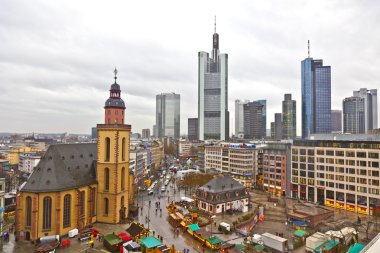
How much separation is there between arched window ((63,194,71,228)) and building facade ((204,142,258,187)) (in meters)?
69.7

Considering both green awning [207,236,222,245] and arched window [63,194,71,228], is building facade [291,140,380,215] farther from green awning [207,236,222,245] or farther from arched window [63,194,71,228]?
arched window [63,194,71,228]

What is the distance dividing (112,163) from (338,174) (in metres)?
60.8

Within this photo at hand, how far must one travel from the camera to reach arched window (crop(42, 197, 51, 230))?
46281mm

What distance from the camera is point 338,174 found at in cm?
7512

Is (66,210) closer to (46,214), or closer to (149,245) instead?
(46,214)

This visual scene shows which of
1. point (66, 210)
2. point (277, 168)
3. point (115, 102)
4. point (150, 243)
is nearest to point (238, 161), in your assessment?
point (277, 168)

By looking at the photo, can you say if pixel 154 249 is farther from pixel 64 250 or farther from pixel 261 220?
pixel 261 220

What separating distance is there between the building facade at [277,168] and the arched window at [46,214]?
70.4 metres

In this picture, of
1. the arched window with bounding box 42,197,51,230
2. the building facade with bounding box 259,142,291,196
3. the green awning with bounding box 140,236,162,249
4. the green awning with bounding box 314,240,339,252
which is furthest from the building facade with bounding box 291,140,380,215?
the arched window with bounding box 42,197,51,230

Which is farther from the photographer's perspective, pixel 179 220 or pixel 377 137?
pixel 377 137

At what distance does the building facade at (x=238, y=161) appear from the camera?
10475 centimetres

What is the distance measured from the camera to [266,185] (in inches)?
3824

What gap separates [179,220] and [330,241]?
87.7 ft

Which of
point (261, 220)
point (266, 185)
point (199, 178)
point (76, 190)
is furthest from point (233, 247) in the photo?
point (266, 185)
